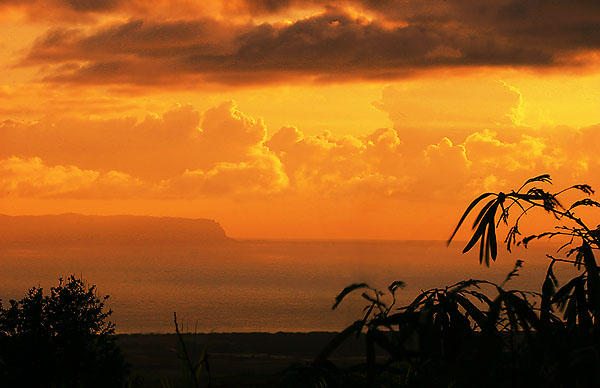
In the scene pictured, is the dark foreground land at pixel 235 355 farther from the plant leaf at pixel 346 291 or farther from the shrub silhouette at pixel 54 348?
the plant leaf at pixel 346 291

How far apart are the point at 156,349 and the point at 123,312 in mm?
81555

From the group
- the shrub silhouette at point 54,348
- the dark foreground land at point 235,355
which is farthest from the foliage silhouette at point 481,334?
the dark foreground land at point 235,355

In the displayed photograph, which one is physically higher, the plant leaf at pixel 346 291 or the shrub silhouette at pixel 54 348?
the plant leaf at pixel 346 291

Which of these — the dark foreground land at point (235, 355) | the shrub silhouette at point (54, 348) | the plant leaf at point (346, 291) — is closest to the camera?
the plant leaf at point (346, 291)

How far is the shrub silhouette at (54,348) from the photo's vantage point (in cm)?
1673

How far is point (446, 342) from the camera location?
3879 millimetres

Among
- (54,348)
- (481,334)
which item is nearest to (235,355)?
(54,348)

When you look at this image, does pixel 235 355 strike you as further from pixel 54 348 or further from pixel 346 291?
pixel 346 291

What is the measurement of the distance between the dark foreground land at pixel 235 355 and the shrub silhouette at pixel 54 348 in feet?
26.2

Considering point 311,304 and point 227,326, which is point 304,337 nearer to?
point 227,326

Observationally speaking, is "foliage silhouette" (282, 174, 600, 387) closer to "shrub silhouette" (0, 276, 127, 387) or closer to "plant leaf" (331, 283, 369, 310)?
"plant leaf" (331, 283, 369, 310)

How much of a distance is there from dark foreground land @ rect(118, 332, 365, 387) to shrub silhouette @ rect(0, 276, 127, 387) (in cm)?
798

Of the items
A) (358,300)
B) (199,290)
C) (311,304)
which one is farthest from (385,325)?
(199,290)

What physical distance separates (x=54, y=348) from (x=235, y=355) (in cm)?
2696
